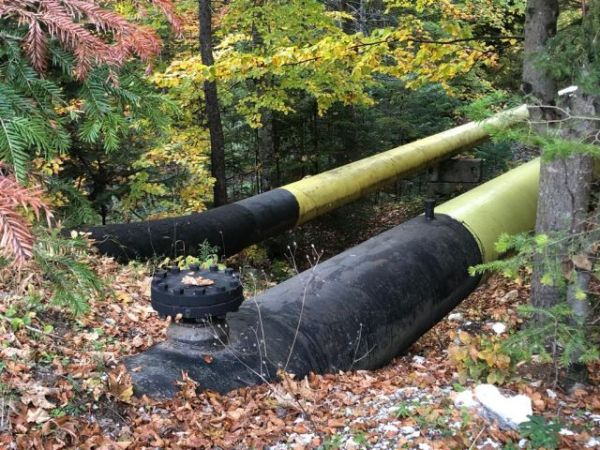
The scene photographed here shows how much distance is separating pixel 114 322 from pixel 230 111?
918 cm

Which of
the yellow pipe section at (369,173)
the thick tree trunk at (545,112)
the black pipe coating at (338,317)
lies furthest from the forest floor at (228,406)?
the yellow pipe section at (369,173)

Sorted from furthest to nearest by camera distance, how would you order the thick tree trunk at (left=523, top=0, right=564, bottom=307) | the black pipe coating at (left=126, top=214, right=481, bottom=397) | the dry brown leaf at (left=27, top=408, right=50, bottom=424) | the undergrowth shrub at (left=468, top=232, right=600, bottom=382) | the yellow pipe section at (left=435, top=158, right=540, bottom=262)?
the yellow pipe section at (left=435, top=158, right=540, bottom=262), the thick tree trunk at (left=523, top=0, right=564, bottom=307), the black pipe coating at (left=126, top=214, right=481, bottom=397), the undergrowth shrub at (left=468, top=232, right=600, bottom=382), the dry brown leaf at (left=27, top=408, right=50, bottom=424)

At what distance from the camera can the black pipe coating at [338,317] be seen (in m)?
3.58

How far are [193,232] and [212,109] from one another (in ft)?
15.1

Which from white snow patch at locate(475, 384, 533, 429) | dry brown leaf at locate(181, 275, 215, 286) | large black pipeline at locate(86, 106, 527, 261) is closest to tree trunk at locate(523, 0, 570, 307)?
large black pipeline at locate(86, 106, 527, 261)

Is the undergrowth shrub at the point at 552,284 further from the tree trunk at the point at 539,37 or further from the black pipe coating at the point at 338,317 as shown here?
the tree trunk at the point at 539,37

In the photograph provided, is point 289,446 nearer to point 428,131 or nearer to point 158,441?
point 158,441

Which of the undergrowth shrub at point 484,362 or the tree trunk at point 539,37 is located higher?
the tree trunk at point 539,37

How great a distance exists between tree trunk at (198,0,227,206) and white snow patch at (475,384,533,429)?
767cm

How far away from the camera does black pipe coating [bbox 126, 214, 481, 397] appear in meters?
3.58

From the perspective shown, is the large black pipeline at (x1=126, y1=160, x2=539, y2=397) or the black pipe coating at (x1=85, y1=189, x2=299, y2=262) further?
the black pipe coating at (x1=85, y1=189, x2=299, y2=262)

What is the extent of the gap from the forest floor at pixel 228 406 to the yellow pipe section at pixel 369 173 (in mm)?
3741

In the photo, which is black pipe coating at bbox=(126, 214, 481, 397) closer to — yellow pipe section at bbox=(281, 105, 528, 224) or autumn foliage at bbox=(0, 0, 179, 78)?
autumn foliage at bbox=(0, 0, 179, 78)

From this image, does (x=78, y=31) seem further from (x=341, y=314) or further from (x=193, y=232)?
(x=193, y=232)
